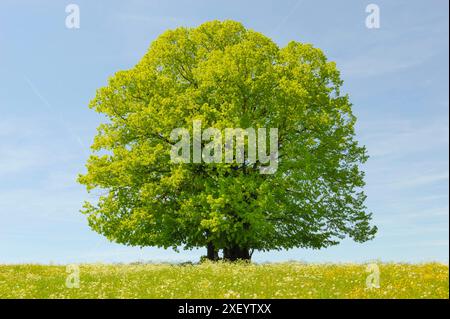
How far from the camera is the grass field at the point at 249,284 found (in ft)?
59.5

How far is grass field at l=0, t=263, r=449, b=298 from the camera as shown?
18125mm

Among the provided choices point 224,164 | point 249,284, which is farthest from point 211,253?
point 249,284

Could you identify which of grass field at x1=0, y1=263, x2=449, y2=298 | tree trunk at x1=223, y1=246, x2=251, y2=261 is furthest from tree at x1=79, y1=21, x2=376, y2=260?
grass field at x1=0, y1=263, x2=449, y2=298

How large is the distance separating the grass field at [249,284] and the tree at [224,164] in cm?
579

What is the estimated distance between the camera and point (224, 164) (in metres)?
30.2

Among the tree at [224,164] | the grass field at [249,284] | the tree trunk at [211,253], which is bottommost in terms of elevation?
the grass field at [249,284]

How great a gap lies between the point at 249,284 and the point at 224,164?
1120 cm

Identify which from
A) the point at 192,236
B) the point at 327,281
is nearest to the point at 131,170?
the point at 192,236

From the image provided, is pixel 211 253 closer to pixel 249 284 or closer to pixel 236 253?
pixel 236 253

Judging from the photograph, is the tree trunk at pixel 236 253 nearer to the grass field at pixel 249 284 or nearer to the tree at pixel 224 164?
the tree at pixel 224 164

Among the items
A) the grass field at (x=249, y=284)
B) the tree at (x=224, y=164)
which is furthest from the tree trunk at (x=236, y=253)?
the grass field at (x=249, y=284)
